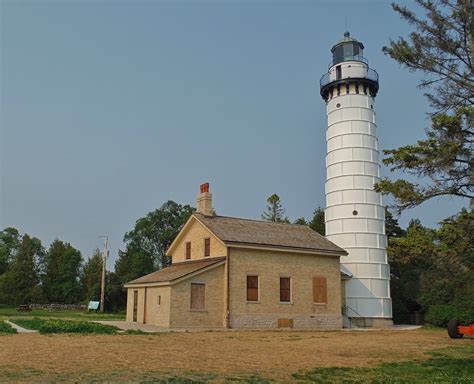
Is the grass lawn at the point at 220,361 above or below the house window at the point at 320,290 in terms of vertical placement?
below

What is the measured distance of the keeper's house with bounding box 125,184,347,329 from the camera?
23359 millimetres

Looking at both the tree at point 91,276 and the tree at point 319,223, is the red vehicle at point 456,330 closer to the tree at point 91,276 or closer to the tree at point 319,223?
the tree at point 319,223

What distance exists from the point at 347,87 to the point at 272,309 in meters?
14.9

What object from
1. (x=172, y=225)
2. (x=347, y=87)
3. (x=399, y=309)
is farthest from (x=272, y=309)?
(x=172, y=225)

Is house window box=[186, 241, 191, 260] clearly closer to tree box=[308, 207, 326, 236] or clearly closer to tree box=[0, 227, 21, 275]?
tree box=[308, 207, 326, 236]

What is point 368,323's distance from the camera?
29547mm

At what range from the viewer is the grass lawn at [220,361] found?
29.2ft

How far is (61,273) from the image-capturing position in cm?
5772

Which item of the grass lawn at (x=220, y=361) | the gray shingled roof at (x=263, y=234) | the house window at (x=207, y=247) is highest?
the gray shingled roof at (x=263, y=234)

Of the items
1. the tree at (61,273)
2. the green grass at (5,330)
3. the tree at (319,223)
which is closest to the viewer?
the green grass at (5,330)

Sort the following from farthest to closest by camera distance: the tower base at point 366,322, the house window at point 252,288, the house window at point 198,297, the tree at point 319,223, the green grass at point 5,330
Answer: the tree at point 319,223 < the tower base at point 366,322 < the house window at point 252,288 < the house window at point 198,297 < the green grass at point 5,330

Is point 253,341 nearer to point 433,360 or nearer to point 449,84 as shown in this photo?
point 433,360

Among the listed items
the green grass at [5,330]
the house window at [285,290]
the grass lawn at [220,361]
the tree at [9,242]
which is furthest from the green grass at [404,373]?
the tree at [9,242]

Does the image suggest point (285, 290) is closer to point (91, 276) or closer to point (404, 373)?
point (404, 373)
